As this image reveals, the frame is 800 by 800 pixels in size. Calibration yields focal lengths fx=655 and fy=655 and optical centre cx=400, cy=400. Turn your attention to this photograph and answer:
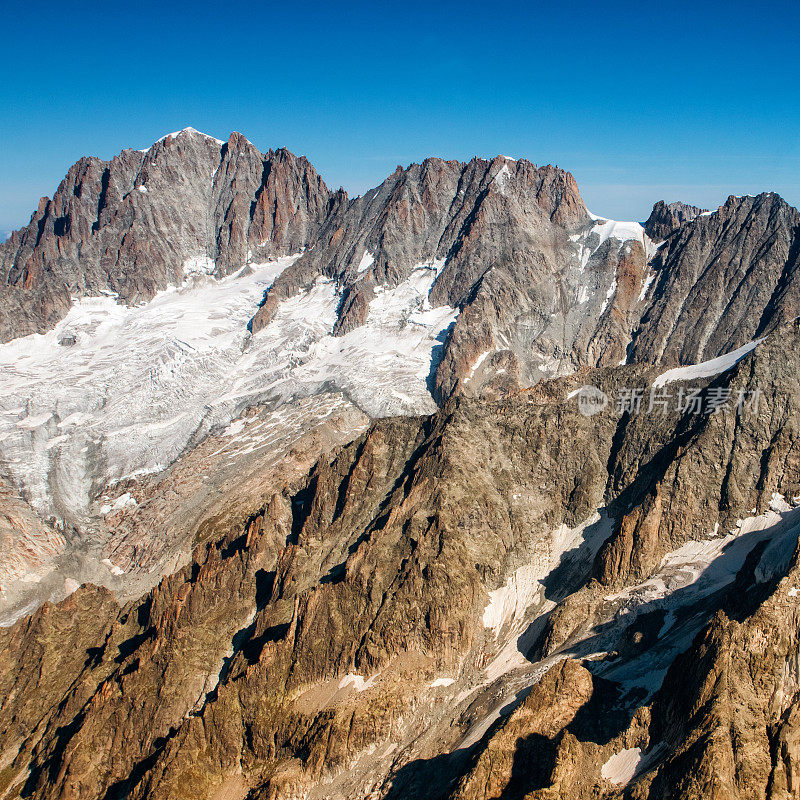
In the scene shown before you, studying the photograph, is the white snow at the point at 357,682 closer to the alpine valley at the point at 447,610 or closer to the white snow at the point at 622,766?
the alpine valley at the point at 447,610

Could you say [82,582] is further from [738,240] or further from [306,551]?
[738,240]

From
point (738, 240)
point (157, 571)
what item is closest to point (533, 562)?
point (157, 571)

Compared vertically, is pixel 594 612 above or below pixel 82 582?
above

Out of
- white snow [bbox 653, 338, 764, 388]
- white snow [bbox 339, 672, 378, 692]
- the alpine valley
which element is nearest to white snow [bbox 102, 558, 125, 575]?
the alpine valley

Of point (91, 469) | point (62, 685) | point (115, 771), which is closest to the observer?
point (115, 771)

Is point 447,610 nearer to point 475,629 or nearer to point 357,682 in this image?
point 475,629

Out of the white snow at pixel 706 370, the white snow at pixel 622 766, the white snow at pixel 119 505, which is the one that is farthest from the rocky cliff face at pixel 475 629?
the white snow at pixel 119 505
